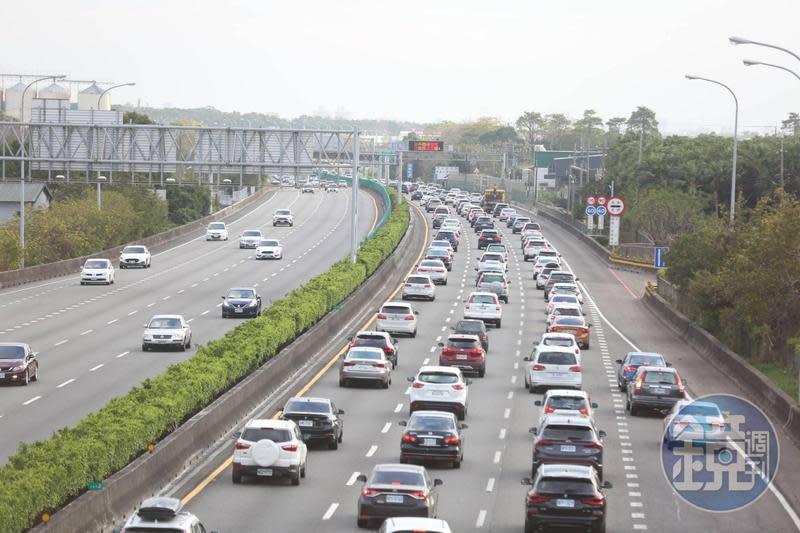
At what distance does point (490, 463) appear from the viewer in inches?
1300

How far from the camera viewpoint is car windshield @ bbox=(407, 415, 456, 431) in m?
31.5

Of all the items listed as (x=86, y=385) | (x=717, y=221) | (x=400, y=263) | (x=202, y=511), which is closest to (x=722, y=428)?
(x=202, y=511)

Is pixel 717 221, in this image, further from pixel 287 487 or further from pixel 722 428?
pixel 287 487

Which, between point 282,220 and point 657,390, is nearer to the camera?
point 657,390

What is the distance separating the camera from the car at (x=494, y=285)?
2908 inches

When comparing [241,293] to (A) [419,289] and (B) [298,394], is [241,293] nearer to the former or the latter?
(A) [419,289]

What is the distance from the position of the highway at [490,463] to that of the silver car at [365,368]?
33 centimetres

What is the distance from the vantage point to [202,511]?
2645 cm

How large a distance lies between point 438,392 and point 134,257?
52.9 metres

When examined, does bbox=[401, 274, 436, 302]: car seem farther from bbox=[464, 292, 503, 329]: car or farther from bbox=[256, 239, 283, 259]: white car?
bbox=[256, 239, 283, 259]: white car

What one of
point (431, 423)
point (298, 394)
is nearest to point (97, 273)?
point (298, 394)

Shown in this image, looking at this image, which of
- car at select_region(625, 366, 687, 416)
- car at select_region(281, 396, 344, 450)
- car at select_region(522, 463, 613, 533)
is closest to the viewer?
car at select_region(522, 463, 613, 533)

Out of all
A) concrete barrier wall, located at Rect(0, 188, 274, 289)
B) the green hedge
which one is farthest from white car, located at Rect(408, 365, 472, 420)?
concrete barrier wall, located at Rect(0, 188, 274, 289)

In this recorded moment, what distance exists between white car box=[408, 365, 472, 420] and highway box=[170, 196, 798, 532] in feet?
2.23
